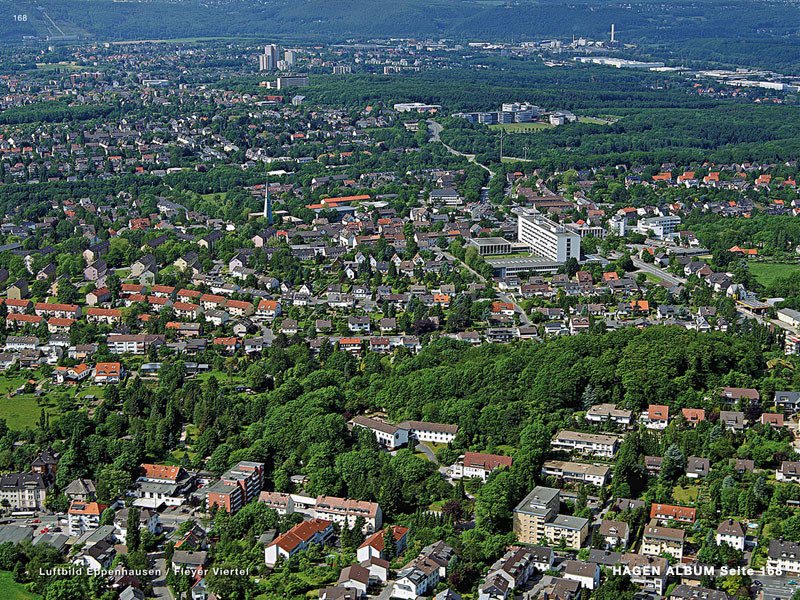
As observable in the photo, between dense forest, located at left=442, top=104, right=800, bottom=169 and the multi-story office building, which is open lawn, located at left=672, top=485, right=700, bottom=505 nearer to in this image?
dense forest, located at left=442, top=104, right=800, bottom=169

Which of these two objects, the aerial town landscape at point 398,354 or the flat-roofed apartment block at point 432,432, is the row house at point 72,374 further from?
the flat-roofed apartment block at point 432,432

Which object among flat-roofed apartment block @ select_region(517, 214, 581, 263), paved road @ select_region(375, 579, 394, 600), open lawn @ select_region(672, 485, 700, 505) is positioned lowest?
paved road @ select_region(375, 579, 394, 600)

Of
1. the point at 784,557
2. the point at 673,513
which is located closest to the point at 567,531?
the point at 673,513

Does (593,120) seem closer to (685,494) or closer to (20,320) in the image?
(20,320)

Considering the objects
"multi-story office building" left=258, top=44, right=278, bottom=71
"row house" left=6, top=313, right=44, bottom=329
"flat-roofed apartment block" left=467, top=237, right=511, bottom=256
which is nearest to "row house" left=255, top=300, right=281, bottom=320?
"row house" left=6, top=313, right=44, bottom=329

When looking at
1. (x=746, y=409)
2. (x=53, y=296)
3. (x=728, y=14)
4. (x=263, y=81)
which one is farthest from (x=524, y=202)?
(x=728, y=14)

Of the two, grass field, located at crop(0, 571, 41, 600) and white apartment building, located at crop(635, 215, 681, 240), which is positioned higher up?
white apartment building, located at crop(635, 215, 681, 240)
